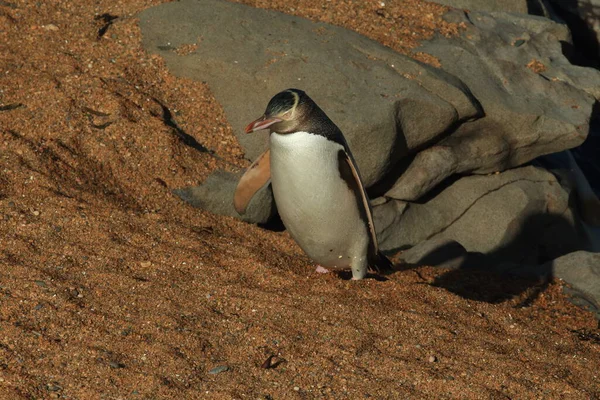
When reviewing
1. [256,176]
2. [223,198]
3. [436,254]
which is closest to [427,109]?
[436,254]

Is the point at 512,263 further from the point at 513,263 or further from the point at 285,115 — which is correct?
the point at 285,115

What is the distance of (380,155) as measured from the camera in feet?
22.8

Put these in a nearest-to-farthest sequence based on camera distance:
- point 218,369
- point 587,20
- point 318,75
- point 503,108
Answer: point 218,369
point 318,75
point 503,108
point 587,20

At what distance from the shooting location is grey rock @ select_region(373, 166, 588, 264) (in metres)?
7.85

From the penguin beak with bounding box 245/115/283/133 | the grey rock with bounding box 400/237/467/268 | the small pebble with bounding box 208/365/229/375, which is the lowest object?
the grey rock with bounding box 400/237/467/268

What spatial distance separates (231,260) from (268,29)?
304 cm

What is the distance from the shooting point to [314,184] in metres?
4.80

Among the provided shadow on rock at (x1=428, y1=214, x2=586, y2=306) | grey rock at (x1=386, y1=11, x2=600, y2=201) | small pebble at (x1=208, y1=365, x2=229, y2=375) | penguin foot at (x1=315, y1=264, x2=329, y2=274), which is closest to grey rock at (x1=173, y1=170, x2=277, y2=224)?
penguin foot at (x1=315, y1=264, x2=329, y2=274)

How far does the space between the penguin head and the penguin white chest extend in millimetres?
64

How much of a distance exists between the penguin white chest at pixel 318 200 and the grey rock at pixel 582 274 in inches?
76.0

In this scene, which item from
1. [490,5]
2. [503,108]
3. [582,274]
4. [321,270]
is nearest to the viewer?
[321,270]

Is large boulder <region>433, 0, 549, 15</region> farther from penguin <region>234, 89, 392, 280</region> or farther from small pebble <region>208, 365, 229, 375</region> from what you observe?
small pebble <region>208, 365, 229, 375</region>

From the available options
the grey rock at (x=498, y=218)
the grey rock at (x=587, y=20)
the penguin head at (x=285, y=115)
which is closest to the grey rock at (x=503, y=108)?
the grey rock at (x=498, y=218)

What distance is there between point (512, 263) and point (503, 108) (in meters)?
1.48
